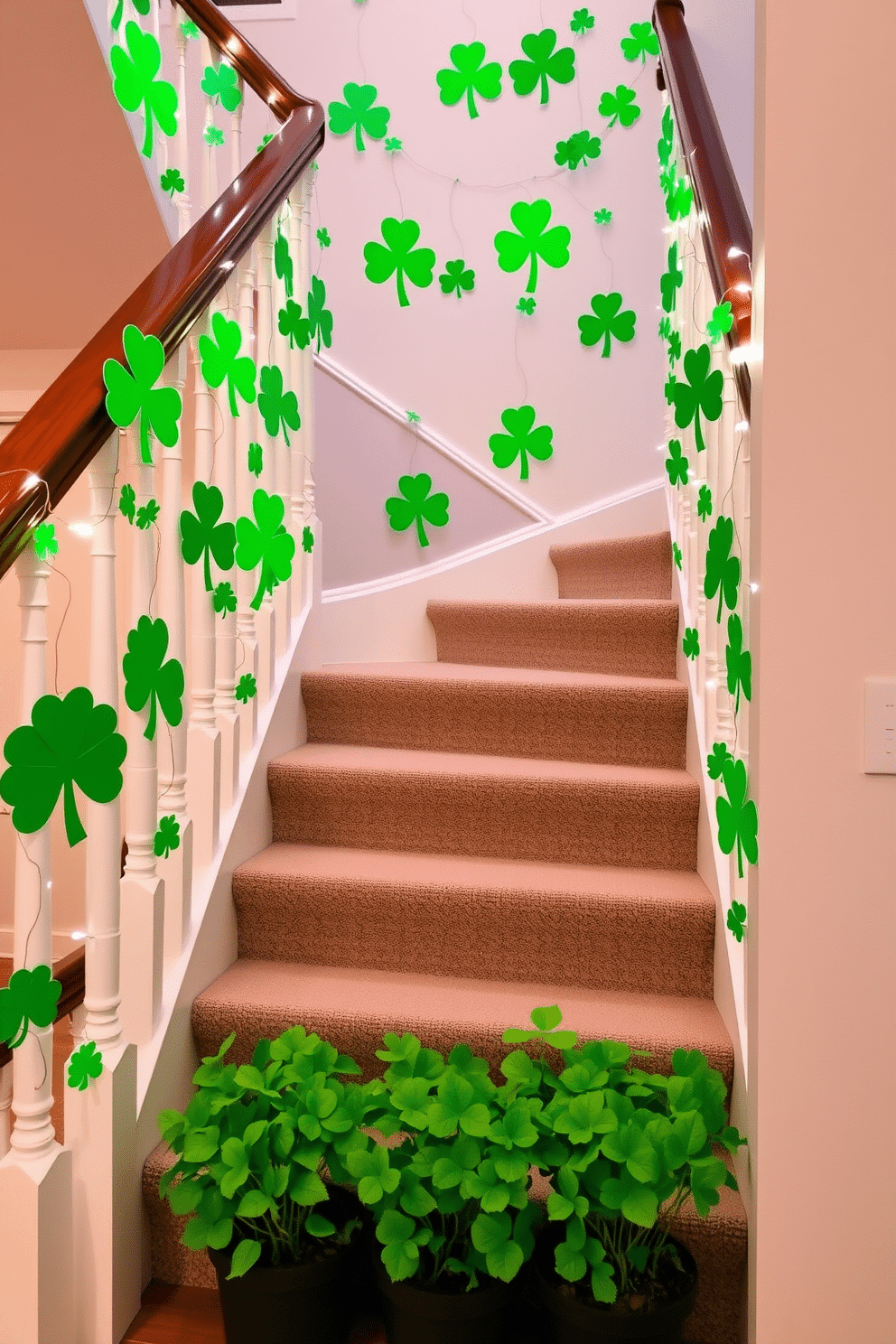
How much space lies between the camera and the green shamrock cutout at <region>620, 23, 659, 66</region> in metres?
3.23

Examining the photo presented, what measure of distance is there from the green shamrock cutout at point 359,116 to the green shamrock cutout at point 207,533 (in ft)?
7.54

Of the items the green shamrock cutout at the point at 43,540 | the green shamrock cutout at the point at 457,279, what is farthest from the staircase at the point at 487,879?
the green shamrock cutout at the point at 457,279

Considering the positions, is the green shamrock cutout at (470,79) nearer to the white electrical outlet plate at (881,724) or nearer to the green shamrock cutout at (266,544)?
the green shamrock cutout at (266,544)

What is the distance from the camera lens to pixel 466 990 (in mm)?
1647

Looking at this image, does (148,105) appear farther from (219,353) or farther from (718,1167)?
(718,1167)

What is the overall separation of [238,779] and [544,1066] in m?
0.83

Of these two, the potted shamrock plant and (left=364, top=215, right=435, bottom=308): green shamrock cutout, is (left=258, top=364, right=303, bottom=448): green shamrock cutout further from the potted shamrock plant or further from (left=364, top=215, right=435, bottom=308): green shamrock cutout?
(left=364, top=215, right=435, bottom=308): green shamrock cutout

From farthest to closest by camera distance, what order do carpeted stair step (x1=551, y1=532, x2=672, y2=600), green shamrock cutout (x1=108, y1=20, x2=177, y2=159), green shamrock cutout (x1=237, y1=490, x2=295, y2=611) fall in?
carpeted stair step (x1=551, y1=532, x2=672, y2=600) < green shamrock cutout (x1=108, y1=20, x2=177, y2=159) < green shamrock cutout (x1=237, y1=490, x2=295, y2=611)

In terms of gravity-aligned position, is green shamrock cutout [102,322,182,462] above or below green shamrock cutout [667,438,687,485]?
below

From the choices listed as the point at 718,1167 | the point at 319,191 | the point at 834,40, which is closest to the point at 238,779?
the point at 718,1167

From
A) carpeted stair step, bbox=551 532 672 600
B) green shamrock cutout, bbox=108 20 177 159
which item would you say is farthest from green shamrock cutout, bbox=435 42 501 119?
carpeted stair step, bbox=551 532 672 600

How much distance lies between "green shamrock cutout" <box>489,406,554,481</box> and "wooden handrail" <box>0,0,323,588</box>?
4.45 ft

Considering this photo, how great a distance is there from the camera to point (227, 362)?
173 centimetres

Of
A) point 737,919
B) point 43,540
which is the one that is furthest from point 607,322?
point 43,540
